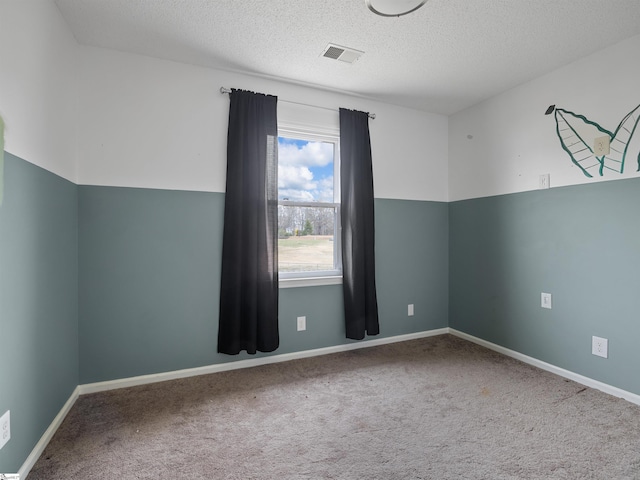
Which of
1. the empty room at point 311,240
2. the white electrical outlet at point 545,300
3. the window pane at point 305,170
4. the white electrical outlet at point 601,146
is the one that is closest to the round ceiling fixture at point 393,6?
the empty room at point 311,240

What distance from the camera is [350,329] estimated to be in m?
3.14

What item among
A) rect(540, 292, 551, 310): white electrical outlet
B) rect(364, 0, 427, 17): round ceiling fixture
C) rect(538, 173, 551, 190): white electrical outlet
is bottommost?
rect(540, 292, 551, 310): white electrical outlet

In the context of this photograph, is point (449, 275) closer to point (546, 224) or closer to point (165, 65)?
point (546, 224)

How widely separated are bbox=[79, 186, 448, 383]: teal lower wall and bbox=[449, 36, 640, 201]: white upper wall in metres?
2.06

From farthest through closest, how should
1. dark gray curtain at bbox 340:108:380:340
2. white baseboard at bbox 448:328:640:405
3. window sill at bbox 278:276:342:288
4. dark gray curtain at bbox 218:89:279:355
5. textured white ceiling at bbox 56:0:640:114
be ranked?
dark gray curtain at bbox 340:108:380:340
window sill at bbox 278:276:342:288
dark gray curtain at bbox 218:89:279:355
white baseboard at bbox 448:328:640:405
textured white ceiling at bbox 56:0:640:114

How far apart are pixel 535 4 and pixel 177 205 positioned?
9.08 ft

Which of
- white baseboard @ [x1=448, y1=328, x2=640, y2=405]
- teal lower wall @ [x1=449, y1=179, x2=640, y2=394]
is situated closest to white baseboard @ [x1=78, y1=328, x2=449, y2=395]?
white baseboard @ [x1=448, y1=328, x2=640, y2=405]

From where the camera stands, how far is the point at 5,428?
4.65ft

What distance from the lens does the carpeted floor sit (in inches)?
63.6

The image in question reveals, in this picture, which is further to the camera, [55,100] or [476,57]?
[476,57]

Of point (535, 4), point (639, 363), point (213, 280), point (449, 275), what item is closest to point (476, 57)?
point (535, 4)

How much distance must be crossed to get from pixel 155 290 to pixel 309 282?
1291mm

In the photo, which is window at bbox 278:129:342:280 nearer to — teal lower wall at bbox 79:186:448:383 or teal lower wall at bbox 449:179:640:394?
teal lower wall at bbox 79:186:448:383

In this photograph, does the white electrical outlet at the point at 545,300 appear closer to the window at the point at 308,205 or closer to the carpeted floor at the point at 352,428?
the carpeted floor at the point at 352,428
